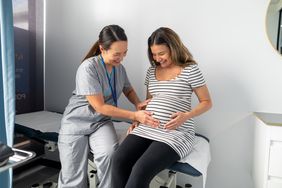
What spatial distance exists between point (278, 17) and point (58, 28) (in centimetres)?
171

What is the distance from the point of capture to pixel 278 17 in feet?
5.08

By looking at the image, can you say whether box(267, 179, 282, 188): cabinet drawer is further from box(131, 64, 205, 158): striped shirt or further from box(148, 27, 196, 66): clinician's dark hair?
box(148, 27, 196, 66): clinician's dark hair

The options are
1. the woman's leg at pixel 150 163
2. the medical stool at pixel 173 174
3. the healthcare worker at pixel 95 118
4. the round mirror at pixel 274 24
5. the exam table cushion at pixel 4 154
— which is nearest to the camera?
the exam table cushion at pixel 4 154

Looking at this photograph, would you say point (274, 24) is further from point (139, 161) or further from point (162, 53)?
point (139, 161)

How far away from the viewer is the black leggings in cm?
109

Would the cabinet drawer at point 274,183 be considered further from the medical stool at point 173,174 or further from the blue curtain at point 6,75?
the blue curtain at point 6,75

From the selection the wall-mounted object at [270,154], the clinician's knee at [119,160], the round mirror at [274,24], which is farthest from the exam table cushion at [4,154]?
the round mirror at [274,24]

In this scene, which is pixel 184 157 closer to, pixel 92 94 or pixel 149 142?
pixel 149 142

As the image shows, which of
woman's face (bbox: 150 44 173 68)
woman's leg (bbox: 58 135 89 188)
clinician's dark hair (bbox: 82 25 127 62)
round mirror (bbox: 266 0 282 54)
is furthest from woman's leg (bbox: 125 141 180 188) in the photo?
round mirror (bbox: 266 0 282 54)

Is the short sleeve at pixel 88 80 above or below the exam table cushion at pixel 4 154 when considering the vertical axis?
above

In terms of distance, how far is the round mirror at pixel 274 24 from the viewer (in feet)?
5.08

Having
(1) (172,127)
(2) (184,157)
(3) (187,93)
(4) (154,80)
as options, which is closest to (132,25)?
(4) (154,80)

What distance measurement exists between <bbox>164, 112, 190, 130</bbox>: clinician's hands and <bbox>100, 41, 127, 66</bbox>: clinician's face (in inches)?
17.2

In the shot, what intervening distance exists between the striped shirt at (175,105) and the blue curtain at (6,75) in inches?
25.4
